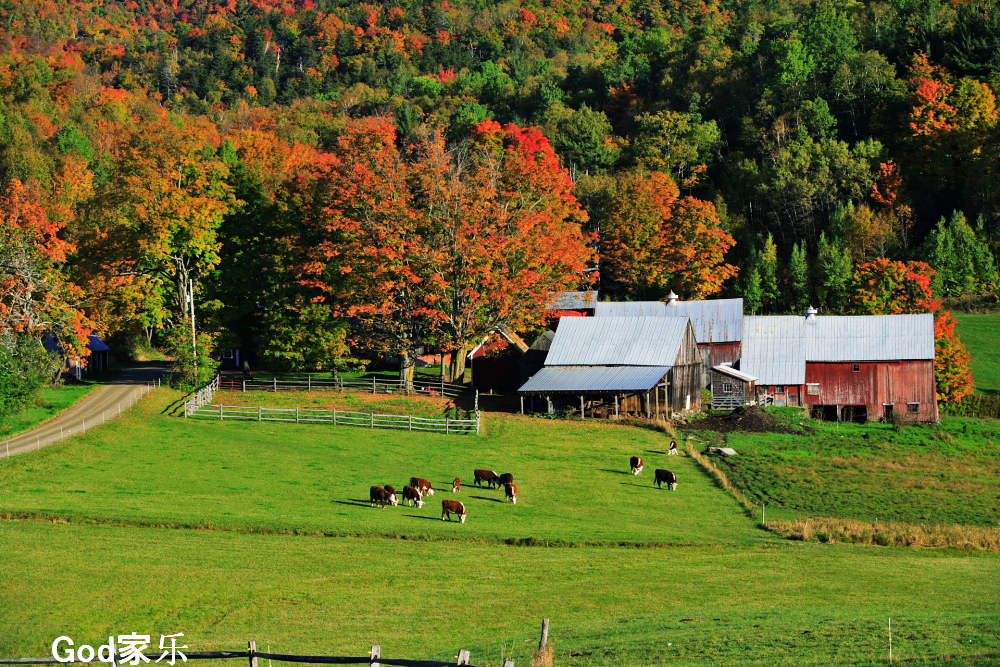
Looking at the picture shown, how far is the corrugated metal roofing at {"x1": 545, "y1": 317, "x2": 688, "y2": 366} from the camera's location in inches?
2692

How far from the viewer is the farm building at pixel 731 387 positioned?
232 ft

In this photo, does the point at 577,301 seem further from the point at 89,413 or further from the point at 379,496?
the point at 379,496

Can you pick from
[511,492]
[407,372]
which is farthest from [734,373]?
[511,492]

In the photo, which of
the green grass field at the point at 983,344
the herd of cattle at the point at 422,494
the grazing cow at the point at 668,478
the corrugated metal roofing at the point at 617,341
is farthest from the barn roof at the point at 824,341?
the herd of cattle at the point at 422,494

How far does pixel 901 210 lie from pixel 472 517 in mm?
73090

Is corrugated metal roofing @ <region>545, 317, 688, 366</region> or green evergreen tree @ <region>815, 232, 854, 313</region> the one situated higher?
green evergreen tree @ <region>815, 232, 854, 313</region>

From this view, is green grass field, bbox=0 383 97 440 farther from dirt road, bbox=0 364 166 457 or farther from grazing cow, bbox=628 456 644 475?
grazing cow, bbox=628 456 644 475

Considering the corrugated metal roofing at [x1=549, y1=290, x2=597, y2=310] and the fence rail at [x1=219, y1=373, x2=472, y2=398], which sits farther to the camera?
the corrugated metal roofing at [x1=549, y1=290, x2=597, y2=310]

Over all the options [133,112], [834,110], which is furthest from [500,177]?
[133,112]

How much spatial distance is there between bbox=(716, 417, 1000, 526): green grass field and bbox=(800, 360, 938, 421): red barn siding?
108 inches

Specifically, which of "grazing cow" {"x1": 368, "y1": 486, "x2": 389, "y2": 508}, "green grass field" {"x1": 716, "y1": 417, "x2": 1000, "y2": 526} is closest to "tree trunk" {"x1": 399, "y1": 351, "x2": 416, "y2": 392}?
"green grass field" {"x1": 716, "y1": 417, "x2": 1000, "y2": 526}

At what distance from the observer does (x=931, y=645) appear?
2256 centimetres

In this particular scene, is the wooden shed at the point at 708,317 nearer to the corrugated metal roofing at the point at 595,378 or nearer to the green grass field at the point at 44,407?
the corrugated metal roofing at the point at 595,378

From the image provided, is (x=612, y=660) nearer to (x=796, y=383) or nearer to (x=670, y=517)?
(x=670, y=517)
